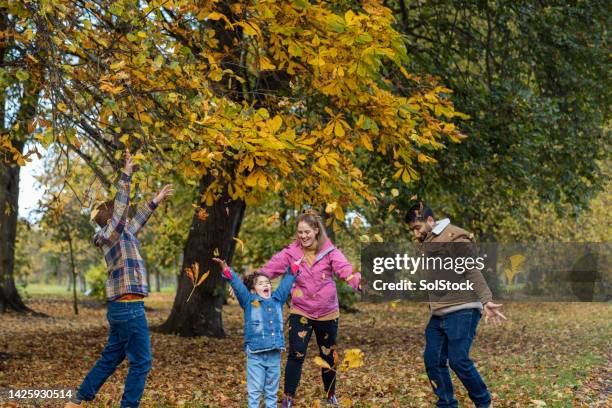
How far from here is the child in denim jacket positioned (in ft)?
20.9

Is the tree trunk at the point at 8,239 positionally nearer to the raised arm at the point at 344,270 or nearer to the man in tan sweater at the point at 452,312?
the raised arm at the point at 344,270

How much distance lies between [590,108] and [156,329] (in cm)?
991

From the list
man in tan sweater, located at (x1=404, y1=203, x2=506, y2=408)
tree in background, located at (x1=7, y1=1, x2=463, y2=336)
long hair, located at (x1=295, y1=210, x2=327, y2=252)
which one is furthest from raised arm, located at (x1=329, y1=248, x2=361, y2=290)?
tree in background, located at (x1=7, y1=1, x2=463, y2=336)

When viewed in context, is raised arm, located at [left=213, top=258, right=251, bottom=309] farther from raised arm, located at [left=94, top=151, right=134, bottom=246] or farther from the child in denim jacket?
raised arm, located at [left=94, top=151, right=134, bottom=246]

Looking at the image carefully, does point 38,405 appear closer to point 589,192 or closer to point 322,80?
point 322,80

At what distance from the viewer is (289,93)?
11109mm

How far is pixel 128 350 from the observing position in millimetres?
6273

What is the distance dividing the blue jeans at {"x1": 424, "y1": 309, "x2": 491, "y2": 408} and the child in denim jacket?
51.1 inches

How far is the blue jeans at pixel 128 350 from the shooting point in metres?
6.20

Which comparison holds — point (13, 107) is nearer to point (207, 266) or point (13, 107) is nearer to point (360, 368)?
point (207, 266)

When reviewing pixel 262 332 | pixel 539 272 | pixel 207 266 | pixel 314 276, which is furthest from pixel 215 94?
pixel 539 272

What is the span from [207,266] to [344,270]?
8201 mm

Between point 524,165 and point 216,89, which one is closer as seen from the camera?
point 216,89

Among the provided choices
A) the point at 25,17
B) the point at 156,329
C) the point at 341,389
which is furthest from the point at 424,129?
the point at 156,329
